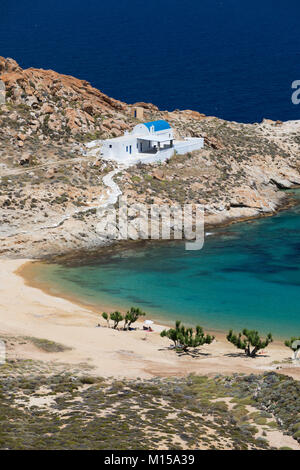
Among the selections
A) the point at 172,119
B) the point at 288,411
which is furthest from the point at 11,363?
the point at 172,119

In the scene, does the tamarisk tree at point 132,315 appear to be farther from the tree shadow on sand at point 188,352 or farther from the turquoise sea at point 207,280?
the tree shadow on sand at point 188,352

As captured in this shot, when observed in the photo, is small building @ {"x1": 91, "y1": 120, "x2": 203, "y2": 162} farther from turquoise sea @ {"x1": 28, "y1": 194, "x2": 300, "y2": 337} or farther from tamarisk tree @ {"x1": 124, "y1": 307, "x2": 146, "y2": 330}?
tamarisk tree @ {"x1": 124, "y1": 307, "x2": 146, "y2": 330}

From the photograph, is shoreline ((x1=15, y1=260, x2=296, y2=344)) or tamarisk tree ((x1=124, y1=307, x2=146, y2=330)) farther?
shoreline ((x1=15, y1=260, x2=296, y2=344))

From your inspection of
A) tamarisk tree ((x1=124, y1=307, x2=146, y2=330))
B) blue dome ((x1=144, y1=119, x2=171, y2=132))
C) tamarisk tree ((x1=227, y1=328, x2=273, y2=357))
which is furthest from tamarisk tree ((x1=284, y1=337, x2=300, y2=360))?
blue dome ((x1=144, y1=119, x2=171, y2=132))

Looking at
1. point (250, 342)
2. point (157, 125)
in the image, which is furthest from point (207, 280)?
point (157, 125)

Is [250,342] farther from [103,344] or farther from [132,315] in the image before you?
[132,315]

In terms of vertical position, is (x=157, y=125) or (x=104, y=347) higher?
(x=157, y=125)
